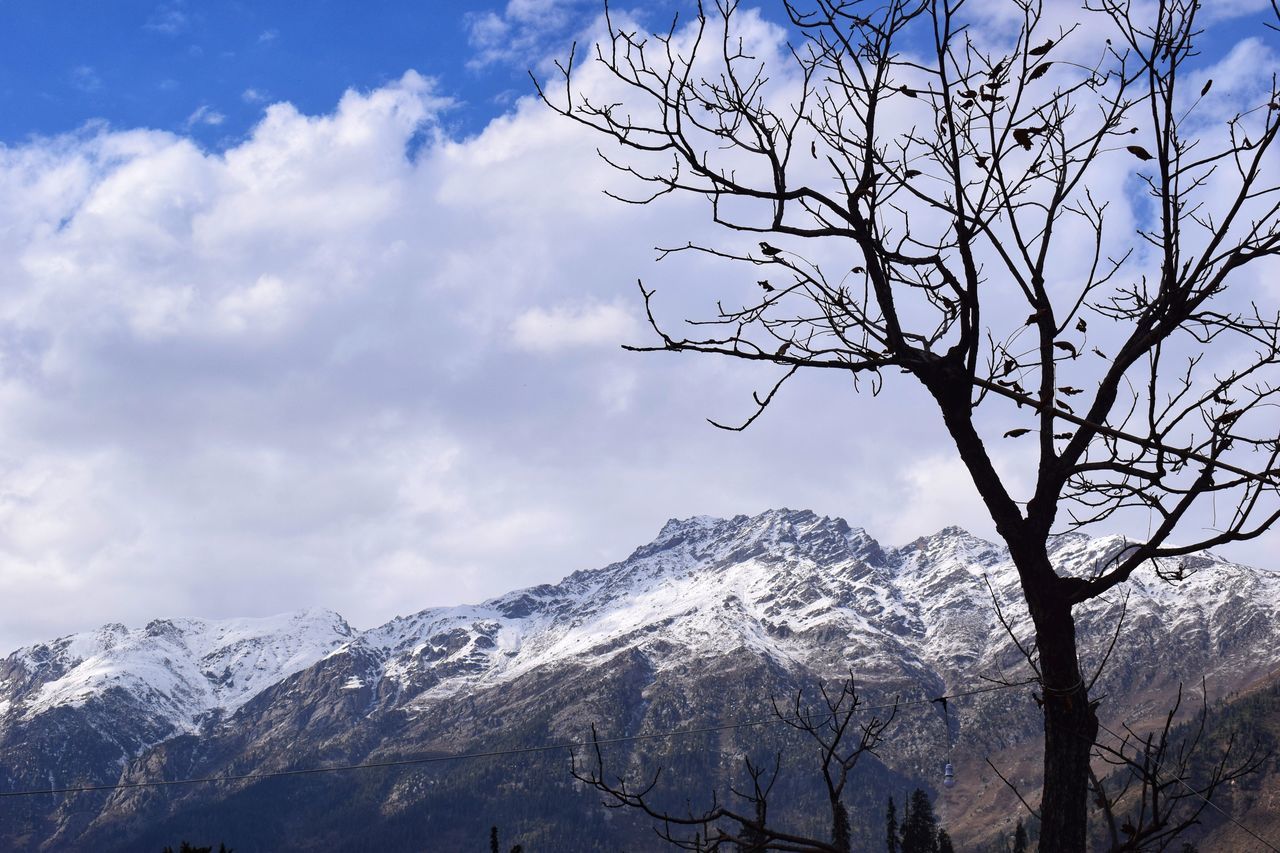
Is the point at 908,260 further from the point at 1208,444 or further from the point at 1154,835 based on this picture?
the point at 1154,835

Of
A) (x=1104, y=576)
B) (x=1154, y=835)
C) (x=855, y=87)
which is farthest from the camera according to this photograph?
(x=855, y=87)

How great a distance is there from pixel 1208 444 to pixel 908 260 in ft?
4.08

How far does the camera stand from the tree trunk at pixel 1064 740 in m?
4.11

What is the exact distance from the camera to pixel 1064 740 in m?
4.18

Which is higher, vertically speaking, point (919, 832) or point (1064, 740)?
point (1064, 740)

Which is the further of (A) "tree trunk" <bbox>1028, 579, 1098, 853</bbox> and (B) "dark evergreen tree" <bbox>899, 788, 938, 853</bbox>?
(B) "dark evergreen tree" <bbox>899, 788, 938, 853</bbox>

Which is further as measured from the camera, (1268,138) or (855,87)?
(855,87)

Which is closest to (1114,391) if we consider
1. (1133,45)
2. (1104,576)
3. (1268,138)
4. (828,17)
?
(1104,576)

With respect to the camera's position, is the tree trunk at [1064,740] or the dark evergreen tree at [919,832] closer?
the tree trunk at [1064,740]

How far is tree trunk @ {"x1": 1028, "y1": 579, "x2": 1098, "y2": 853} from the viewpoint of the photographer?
13.5ft

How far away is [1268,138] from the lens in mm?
4383

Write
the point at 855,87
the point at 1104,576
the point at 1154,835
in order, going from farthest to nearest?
the point at 855,87 → the point at 1104,576 → the point at 1154,835

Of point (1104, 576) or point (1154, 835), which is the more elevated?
point (1104, 576)

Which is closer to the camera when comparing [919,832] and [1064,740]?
[1064,740]
